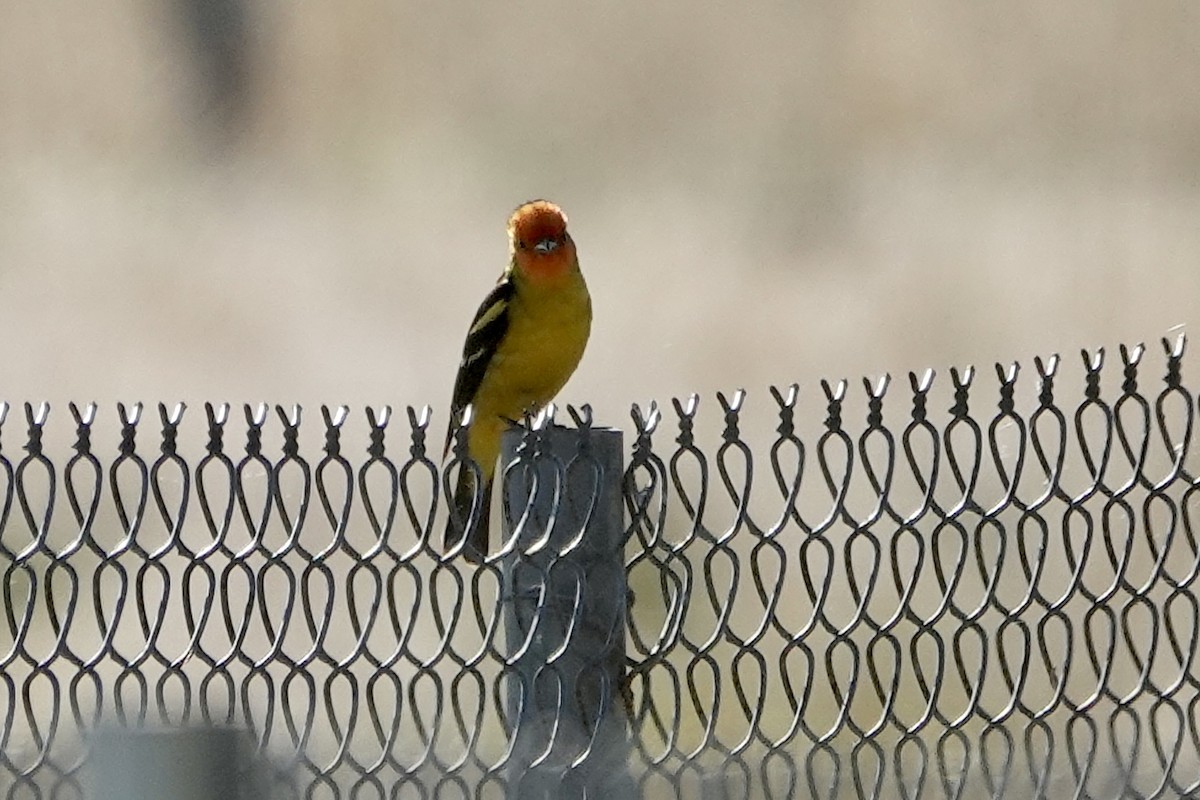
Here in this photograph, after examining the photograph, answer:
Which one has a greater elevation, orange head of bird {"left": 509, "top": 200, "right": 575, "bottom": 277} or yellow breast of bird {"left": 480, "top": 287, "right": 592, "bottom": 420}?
orange head of bird {"left": 509, "top": 200, "right": 575, "bottom": 277}

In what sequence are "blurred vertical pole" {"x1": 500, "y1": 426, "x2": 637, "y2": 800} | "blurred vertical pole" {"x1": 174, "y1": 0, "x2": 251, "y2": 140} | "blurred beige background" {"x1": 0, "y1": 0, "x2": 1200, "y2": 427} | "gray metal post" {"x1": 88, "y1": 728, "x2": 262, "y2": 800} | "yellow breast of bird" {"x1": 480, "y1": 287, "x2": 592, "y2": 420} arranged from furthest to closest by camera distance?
"blurred vertical pole" {"x1": 174, "y1": 0, "x2": 251, "y2": 140} < "blurred beige background" {"x1": 0, "y1": 0, "x2": 1200, "y2": 427} < "yellow breast of bird" {"x1": 480, "y1": 287, "x2": 592, "y2": 420} < "blurred vertical pole" {"x1": 500, "y1": 426, "x2": 637, "y2": 800} < "gray metal post" {"x1": 88, "y1": 728, "x2": 262, "y2": 800}

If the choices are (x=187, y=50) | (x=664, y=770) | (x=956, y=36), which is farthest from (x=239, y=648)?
(x=187, y=50)

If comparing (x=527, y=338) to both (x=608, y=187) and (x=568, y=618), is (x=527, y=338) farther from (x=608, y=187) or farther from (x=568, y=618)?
(x=608, y=187)

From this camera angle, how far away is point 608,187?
65.0 feet

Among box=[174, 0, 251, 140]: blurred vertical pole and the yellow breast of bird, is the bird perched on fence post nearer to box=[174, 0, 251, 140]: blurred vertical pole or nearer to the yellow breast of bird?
the yellow breast of bird

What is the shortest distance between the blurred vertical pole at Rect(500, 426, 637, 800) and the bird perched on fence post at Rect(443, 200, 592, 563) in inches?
94.4

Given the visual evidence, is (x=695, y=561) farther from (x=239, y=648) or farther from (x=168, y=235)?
(x=168, y=235)

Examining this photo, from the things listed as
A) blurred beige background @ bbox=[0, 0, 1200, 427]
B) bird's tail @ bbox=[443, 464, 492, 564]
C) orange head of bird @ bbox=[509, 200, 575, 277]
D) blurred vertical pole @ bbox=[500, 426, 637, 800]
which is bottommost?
blurred vertical pole @ bbox=[500, 426, 637, 800]

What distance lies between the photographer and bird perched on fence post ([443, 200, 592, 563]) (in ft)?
20.0

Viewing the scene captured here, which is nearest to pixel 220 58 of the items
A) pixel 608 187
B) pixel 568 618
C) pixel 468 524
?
pixel 608 187

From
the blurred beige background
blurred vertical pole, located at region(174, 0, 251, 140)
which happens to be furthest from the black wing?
blurred vertical pole, located at region(174, 0, 251, 140)

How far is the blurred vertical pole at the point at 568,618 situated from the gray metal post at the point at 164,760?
1494mm

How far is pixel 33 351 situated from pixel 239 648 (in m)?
12.7

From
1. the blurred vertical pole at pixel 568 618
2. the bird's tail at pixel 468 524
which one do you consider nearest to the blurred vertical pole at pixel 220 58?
the bird's tail at pixel 468 524
